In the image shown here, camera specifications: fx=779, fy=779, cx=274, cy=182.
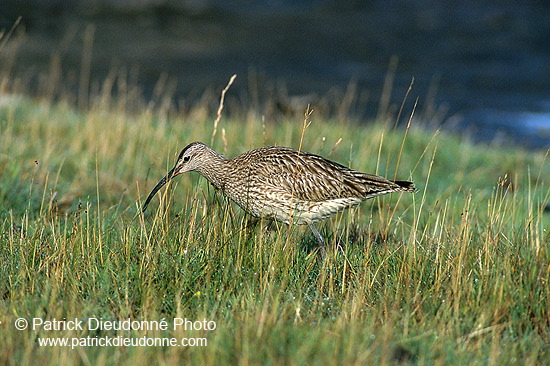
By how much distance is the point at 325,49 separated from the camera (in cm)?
2486

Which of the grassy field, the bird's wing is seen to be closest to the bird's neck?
the bird's wing

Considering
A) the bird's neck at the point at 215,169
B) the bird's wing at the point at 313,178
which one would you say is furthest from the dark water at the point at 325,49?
the bird's neck at the point at 215,169

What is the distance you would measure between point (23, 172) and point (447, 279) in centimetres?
478

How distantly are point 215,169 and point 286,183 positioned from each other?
27.9 inches

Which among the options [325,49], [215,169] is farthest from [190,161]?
[325,49]

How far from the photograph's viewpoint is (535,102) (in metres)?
19.8

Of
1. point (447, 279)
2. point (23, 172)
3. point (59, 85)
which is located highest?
point (447, 279)

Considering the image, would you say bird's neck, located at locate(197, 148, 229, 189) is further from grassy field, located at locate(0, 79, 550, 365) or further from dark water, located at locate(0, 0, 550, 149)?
dark water, located at locate(0, 0, 550, 149)

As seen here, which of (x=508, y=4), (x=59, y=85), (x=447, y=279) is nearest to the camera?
(x=447, y=279)

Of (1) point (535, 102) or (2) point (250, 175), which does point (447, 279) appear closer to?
(2) point (250, 175)

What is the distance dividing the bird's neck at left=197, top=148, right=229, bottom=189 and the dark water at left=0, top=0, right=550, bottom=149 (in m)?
9.96

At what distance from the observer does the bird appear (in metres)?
6.43

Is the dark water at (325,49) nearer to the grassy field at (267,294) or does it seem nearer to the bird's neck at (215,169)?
the bird's neck at (215,169)

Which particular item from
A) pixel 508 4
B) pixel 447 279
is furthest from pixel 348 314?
pixel 508 4
